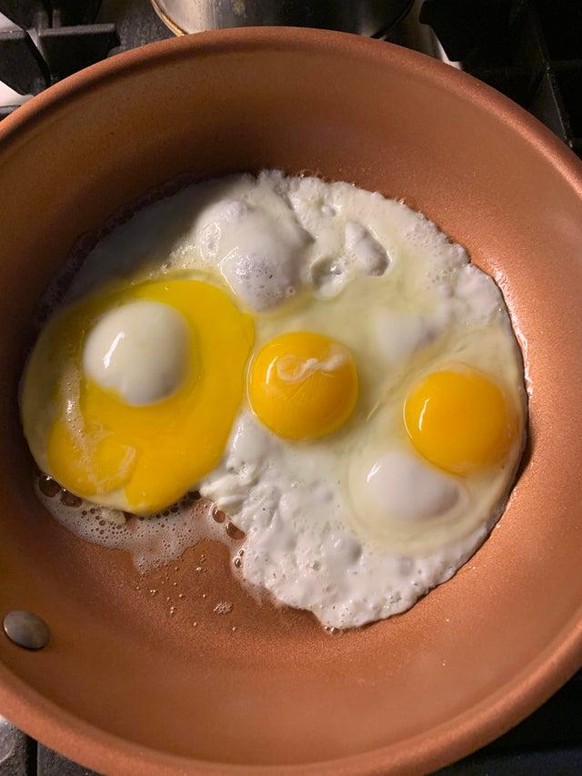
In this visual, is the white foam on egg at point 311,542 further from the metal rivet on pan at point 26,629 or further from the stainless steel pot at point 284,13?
the stainless steel pot at point 284,13

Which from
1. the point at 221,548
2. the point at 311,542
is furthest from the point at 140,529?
the point at 311,542

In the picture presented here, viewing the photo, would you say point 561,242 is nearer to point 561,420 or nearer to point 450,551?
point 561,420

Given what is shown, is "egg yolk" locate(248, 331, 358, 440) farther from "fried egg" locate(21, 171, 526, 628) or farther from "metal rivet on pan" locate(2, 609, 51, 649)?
"metal rivet on pan" locate(2, 609, 51, 649)

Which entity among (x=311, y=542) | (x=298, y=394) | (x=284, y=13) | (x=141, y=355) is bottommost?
(x=311, y=542)

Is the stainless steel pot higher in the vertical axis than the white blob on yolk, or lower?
higher

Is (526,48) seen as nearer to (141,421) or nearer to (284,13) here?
(284,13)

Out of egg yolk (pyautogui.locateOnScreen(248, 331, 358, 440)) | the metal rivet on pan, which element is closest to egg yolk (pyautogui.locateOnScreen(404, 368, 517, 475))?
egg yolk (pyautogui.locateOnScreen(248, 331, 358, 440))
